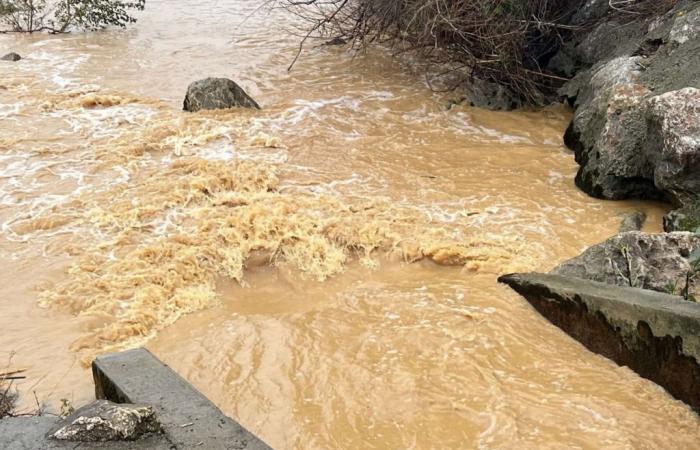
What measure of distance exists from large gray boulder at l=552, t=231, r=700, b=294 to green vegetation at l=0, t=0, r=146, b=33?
13.4m

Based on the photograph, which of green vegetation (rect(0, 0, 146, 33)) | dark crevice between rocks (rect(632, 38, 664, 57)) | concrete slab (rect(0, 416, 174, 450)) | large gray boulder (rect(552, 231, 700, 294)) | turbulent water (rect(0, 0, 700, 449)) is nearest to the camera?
concrete slab (rect(0, 416, 174, 450))

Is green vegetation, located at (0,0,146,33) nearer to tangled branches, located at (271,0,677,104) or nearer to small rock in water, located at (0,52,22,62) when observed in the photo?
small rock in water, located at (0,52,22,62)

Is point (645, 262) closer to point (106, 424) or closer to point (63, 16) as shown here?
point (106, 424)

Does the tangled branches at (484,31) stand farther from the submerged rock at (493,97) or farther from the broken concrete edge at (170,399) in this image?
the broken concrete edge at (170,399)

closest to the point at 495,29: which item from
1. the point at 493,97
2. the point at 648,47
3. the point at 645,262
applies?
the point at 493,97

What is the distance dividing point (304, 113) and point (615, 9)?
5183 mm

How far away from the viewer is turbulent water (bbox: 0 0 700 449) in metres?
4.69

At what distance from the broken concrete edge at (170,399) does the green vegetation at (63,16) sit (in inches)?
517

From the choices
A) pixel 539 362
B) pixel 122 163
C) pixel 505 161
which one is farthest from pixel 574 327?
pixel 122 163

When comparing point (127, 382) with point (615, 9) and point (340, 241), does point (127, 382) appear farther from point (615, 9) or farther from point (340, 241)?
point (615, 9)

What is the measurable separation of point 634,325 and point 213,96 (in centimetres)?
777

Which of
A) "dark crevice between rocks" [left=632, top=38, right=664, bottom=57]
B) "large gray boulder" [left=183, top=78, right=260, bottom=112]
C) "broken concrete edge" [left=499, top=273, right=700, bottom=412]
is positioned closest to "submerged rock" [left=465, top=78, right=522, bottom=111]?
"dark crevice between rocks" [left=632, top=38, right=664, bottom=57]

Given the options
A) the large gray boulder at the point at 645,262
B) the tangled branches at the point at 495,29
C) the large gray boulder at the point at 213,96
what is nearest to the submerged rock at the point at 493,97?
the tangled branches at the point at 495,29

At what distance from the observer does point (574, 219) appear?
25.2 ft
